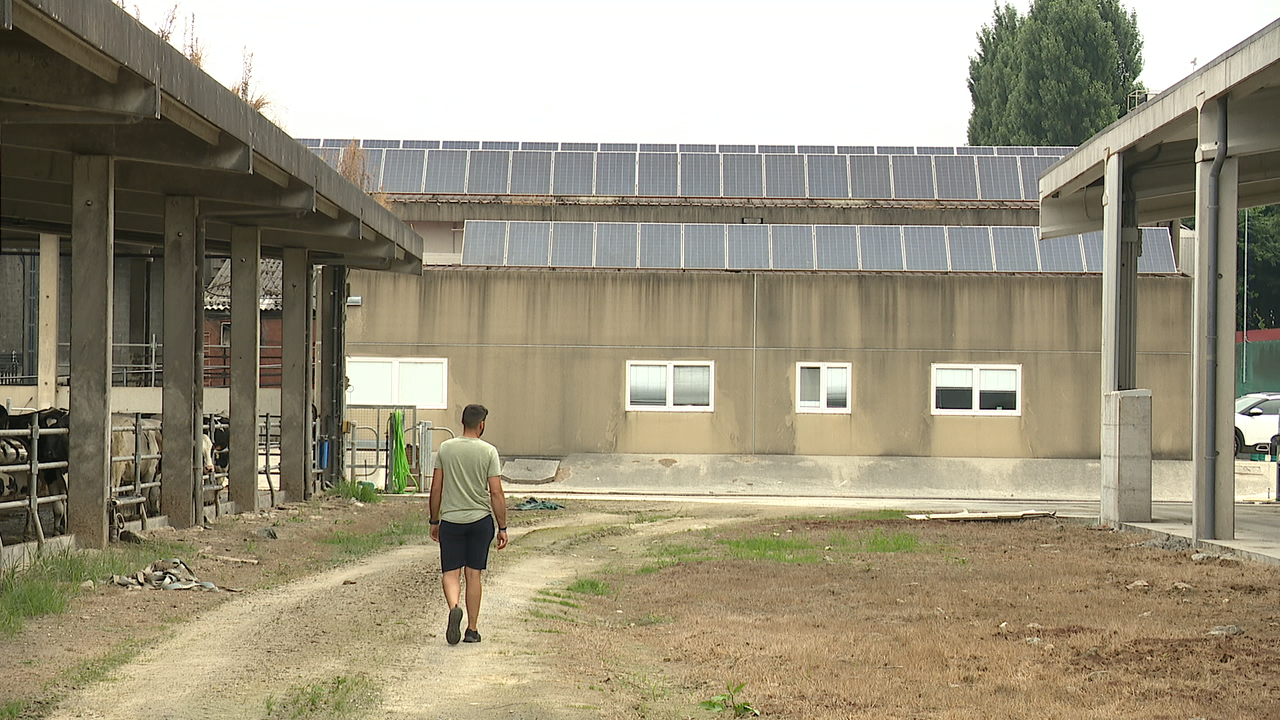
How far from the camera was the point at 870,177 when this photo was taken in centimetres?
3984

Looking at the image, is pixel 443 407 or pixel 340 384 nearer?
pixel 340 384

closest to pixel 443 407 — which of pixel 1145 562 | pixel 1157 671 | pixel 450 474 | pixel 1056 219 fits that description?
pixel 1056 219

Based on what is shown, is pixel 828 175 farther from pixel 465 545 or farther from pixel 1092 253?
pixel 465 545

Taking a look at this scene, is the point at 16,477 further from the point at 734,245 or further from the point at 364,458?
the point at 734,245

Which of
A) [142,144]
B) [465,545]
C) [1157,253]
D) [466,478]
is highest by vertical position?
[1157,253]

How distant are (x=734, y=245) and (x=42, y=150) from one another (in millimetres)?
21038

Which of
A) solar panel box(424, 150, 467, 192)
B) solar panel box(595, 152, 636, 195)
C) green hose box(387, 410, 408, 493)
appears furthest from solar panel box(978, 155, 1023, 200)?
green hose box(387, 410, 408, 493)

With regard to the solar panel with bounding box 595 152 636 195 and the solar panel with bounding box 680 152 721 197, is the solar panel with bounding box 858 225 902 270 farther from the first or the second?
the solar panel with bounding box 595 152 636 195

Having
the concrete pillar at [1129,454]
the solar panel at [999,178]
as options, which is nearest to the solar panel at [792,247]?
the solar panel at [999,178]

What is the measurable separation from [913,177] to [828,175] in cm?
224

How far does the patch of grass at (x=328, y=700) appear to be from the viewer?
7.88 meters

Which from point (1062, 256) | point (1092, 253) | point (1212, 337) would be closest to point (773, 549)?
point (1212, 337)

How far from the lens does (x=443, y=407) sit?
111 feet

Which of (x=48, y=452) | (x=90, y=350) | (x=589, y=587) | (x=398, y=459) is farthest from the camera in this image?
(x=398, y=459)
